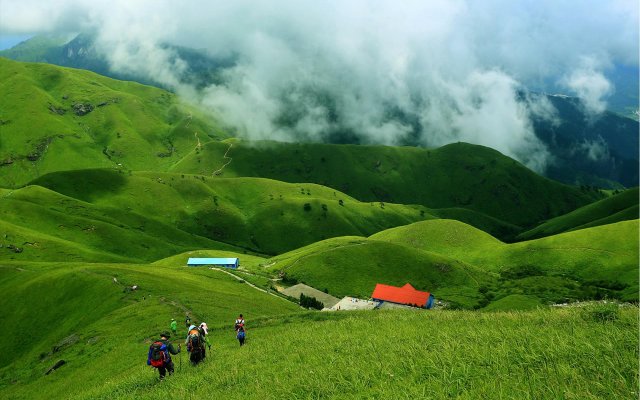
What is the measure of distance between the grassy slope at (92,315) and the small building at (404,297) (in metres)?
41.0

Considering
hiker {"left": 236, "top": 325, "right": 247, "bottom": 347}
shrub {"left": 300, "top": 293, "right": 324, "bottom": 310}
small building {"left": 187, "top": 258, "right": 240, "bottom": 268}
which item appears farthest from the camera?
small building {"left": 187, "top": 258, "right": 240, "bottom": 268}

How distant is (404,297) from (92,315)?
79.0m

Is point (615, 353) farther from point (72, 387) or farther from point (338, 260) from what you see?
point (338, 260)

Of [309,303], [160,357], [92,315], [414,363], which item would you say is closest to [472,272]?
[309,303]

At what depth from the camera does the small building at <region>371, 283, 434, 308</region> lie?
125 metres

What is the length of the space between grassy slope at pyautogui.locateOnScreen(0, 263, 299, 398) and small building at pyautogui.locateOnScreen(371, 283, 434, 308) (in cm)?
4099

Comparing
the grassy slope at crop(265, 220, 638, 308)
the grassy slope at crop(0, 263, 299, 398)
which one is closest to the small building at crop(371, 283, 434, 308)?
the grassy slope at crop(265, 220, 638, 308)

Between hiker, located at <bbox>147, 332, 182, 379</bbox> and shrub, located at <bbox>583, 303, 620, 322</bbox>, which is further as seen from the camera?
hiker, located at <bbox>147, 332, 182, 379</bbox>

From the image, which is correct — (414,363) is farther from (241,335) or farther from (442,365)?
(241,335)

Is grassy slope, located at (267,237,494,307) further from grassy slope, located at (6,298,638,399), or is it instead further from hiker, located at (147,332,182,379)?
grassy slope, located at (6,298,638,399)

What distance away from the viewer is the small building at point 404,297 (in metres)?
125

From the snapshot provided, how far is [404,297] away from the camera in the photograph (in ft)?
413

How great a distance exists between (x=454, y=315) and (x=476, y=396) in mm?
19764

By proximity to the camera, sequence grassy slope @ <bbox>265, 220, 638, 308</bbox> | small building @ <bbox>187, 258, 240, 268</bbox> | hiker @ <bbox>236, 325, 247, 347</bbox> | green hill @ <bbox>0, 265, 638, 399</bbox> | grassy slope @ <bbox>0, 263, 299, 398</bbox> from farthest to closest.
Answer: small building @ <bbox>187, 258, 240, 268</bbox> < grassy slope @ <bbox>265, 220, 638, 308</bbox> < grassy slope @ <bbox>0, 263, 299, 398</bbox> < hiker @ <bbox>236, 325, 247, 347</bbox> < green hill @ <bbox>0, 265, 638, 399</bbox>
